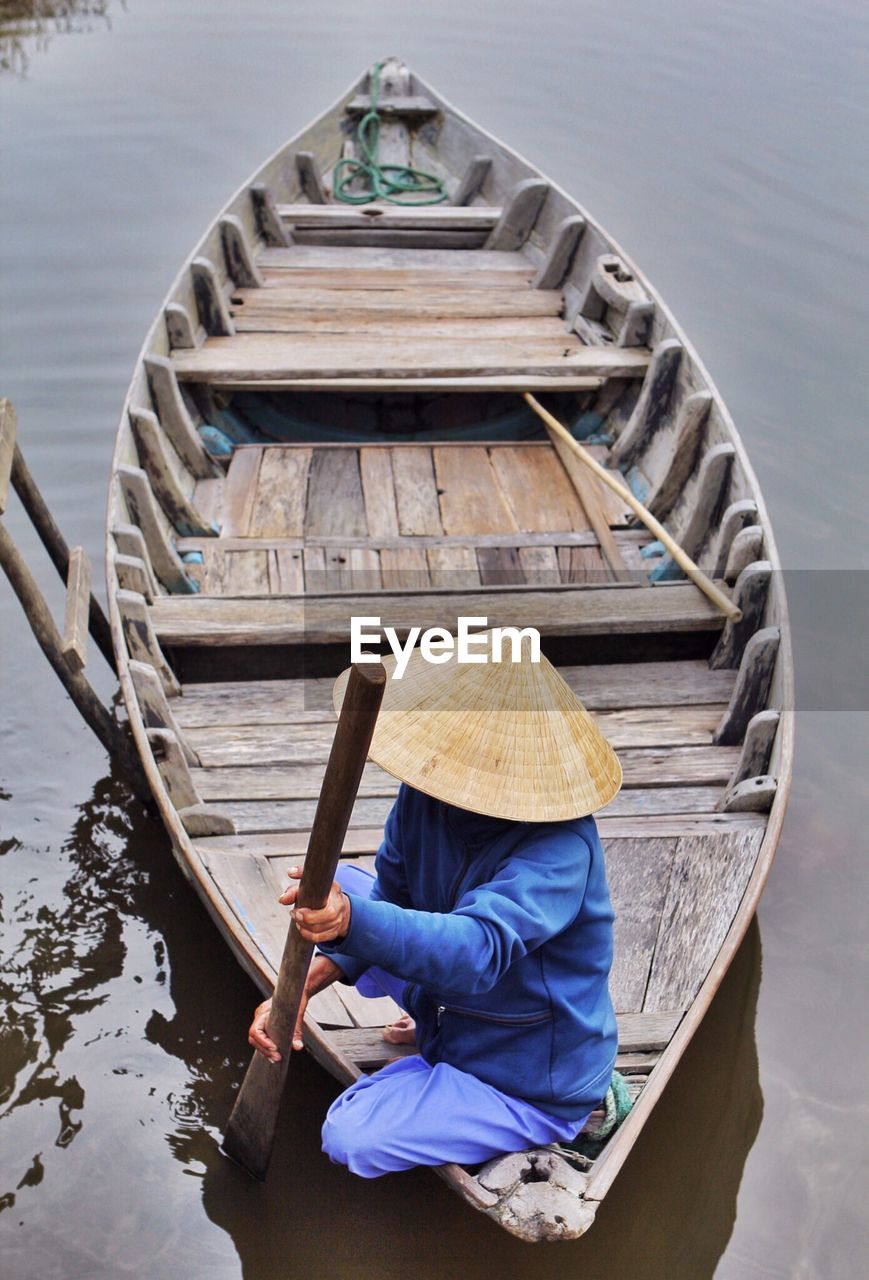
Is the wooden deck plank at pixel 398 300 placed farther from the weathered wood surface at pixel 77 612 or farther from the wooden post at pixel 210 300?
the weathered wood surface at pixel 77 612

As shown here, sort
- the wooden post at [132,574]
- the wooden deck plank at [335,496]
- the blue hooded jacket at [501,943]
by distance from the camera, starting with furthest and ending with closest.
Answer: the wooden deck plank at [335,496]
the wooden post at [132,574]
the blue hooded jacket at [501,943]

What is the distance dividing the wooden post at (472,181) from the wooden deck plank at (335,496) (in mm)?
2697

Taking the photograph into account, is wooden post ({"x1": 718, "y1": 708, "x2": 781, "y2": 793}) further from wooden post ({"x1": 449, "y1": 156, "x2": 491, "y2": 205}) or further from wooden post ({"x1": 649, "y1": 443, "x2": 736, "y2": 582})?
wooden post ({"x1": 449, "y1": 156, "x2": 491, "y2": 205})

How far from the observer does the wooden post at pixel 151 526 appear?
4105 millimetres

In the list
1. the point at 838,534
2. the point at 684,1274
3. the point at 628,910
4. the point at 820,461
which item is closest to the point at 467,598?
the point at 628,910

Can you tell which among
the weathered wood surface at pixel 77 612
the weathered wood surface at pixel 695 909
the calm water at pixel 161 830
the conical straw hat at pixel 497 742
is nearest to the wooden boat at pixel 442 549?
the weathered wood surface at pixel 695 909

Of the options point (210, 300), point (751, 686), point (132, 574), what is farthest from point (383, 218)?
point (751, 686)

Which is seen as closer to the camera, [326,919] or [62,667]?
[326,919]

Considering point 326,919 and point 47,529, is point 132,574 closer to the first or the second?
point 47,529

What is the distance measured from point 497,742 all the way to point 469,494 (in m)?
2.97

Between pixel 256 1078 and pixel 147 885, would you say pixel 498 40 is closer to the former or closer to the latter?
pixel 147 885

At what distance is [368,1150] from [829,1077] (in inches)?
72.5

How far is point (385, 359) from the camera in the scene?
16.9 ft

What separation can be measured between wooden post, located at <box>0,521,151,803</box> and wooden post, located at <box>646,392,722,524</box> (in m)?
2.22
